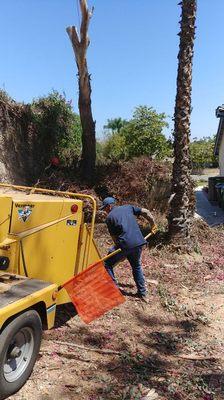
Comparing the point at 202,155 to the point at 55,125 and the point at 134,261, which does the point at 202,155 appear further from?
the point at 134,261

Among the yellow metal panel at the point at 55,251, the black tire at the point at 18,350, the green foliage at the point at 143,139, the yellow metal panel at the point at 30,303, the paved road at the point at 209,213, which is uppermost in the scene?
the green foliage at the point at 143,139

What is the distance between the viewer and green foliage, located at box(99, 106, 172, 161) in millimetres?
20281

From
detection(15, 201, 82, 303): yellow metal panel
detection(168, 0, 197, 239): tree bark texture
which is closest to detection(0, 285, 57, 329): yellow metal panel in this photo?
detection(15, 201, 82, 303): yellow metal panel

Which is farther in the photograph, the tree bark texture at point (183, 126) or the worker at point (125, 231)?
the tree bark texture at point (183, 126)

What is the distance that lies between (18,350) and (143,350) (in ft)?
5.81

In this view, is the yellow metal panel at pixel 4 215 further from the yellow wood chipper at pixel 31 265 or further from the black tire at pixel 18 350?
the black tire at pixel 18 350

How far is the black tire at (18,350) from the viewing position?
4.08m

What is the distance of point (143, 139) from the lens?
21047 mm

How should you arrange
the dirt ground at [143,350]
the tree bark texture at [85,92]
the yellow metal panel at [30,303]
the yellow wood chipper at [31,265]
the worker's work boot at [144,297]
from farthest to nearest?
the tree bark texture at [85,92] → the worker's work boot at [144,297] → the dirt ground at [143,350] → the yellow wood chipper at [31,265] → the yellow metal panel at [30,303]

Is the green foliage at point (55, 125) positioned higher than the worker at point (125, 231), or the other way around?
the green foliage at point (55, 125)

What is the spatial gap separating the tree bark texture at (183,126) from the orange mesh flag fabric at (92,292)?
4.57 metres


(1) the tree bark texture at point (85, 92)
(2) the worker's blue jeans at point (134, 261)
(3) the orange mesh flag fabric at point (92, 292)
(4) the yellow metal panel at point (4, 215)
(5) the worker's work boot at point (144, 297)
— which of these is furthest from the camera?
(1) the tree bark texture at point (85, 92)

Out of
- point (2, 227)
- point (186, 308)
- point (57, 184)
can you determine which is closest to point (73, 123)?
point (57, 184)

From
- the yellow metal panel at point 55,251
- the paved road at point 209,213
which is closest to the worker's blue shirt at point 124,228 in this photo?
the yellow metal panel at point 55,251
